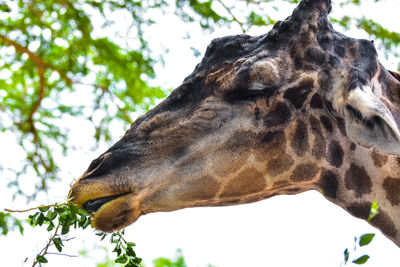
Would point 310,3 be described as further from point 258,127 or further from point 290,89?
point 258,127

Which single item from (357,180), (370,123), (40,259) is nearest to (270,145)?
(357,180)

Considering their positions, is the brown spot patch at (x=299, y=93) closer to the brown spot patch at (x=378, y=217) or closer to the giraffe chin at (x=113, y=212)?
the brown spot patch at (x=378, y=217)

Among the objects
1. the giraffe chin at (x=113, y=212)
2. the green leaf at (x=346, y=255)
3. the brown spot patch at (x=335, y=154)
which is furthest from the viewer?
the brown spot patch at (x=335, y=154)

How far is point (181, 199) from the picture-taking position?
2354 mm

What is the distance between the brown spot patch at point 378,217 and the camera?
7.80 ft

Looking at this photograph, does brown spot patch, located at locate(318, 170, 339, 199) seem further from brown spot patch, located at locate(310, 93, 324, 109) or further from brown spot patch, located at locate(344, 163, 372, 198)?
brown spot patch, located at locate(310, 93, 324, 109)

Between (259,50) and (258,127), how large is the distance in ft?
1.56

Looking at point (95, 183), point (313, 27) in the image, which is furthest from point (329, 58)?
point (95, 183)

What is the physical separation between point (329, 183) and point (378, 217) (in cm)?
29

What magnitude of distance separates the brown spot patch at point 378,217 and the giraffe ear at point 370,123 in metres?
0.54

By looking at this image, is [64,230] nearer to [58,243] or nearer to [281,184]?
[58,243]

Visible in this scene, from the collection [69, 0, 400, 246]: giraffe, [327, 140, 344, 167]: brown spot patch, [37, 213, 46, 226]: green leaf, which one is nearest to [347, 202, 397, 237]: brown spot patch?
[69, 0, 400, 246]: giraffe

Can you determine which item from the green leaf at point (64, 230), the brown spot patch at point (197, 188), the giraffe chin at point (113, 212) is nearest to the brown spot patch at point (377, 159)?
the brown spot patch at point (197, 188)

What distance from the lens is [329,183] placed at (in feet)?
7.89
